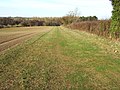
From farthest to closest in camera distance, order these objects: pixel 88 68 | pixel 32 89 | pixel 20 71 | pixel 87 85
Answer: pixel 88 68, pixel 20 71, pixel 87 85, pixel 32 89

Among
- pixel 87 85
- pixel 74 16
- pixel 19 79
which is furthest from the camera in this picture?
pixel 74 16

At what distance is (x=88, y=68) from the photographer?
10117 millimetres

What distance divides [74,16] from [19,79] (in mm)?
111340

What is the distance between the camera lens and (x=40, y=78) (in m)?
8.13

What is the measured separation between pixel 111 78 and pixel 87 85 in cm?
139

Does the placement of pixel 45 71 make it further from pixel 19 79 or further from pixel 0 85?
pixel 0 85

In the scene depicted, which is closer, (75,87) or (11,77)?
(75,87)

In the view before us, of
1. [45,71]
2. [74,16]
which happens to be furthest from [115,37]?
[74,16]

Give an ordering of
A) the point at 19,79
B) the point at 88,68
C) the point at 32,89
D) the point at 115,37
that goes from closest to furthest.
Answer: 1. the point at 32,89
2. the point at 19,79
3. the point at 88,68
4. the point at 115,37

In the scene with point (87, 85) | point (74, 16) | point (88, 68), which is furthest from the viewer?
point (74, 16)

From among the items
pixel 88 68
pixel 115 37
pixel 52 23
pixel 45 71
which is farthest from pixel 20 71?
pixel 52 23

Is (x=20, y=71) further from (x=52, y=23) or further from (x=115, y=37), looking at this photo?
(x=52, y=23)

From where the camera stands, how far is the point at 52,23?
190000 mm

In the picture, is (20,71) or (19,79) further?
(20,71)
